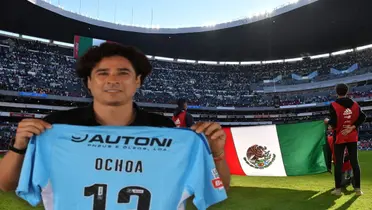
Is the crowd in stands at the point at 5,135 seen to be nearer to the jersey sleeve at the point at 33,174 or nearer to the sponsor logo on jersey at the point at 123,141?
the jersey sleeve at the point at 33,174

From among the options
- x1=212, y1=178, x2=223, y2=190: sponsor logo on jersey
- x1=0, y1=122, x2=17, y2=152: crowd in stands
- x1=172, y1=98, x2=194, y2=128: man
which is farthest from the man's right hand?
x1=0, y1=122, x2=17, y2=152: crowd in stands

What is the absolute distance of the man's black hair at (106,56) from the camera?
6.82ft

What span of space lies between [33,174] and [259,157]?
191 inches

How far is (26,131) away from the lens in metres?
1.86

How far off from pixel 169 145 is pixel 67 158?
2.06 feet

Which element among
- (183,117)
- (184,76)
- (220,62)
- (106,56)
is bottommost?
(183,117)

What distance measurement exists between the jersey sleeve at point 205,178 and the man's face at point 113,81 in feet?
1.91

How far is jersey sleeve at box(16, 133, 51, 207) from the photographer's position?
182 cm

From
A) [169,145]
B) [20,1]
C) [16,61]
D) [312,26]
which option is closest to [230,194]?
[169,145]

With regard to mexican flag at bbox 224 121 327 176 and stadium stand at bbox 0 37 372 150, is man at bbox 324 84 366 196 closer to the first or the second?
mexican flag at bbox 224 121 327 176

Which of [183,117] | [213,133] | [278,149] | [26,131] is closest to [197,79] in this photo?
[183,117]

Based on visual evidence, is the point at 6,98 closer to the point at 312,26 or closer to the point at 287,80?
the point at 312,26

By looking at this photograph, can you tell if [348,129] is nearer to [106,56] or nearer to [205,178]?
[205,178]

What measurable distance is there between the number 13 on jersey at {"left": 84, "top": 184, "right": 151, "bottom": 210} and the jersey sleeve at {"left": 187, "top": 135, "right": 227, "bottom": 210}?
264mm
